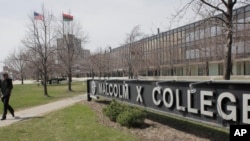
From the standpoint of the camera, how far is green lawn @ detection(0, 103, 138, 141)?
869 cm

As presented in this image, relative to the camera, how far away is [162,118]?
1145 cm

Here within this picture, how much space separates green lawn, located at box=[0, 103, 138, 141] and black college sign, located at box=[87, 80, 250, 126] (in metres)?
1.45

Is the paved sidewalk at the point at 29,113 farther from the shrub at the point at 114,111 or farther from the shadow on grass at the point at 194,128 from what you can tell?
the shadow on grass at the point at 194,128

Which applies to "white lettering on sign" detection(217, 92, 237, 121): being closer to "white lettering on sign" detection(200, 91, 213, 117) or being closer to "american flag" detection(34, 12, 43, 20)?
"white lettering on sign" detection(200, 91, 213, 117)

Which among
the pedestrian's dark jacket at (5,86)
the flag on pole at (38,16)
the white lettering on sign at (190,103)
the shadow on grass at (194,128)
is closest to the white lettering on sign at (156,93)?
the shadow on grass at (194,128)

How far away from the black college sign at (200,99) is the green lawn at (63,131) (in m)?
1.45

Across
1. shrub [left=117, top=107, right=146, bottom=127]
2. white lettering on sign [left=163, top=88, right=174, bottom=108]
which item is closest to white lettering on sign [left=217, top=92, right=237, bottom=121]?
white lettering on sign [left=163, top=88, right=174, bottom=108]

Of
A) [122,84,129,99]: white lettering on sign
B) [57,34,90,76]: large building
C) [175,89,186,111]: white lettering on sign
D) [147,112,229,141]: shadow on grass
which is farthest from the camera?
[57,34,90,76]: large building

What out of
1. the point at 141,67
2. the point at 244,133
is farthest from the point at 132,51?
the point at 244,133

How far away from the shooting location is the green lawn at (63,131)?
8.69m

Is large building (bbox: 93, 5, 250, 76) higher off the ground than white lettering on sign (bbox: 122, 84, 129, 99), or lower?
higher

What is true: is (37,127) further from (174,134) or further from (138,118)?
(174,134)

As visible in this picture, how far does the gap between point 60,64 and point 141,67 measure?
→ 16214 millimetres

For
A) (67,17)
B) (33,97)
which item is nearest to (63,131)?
(33,97)
